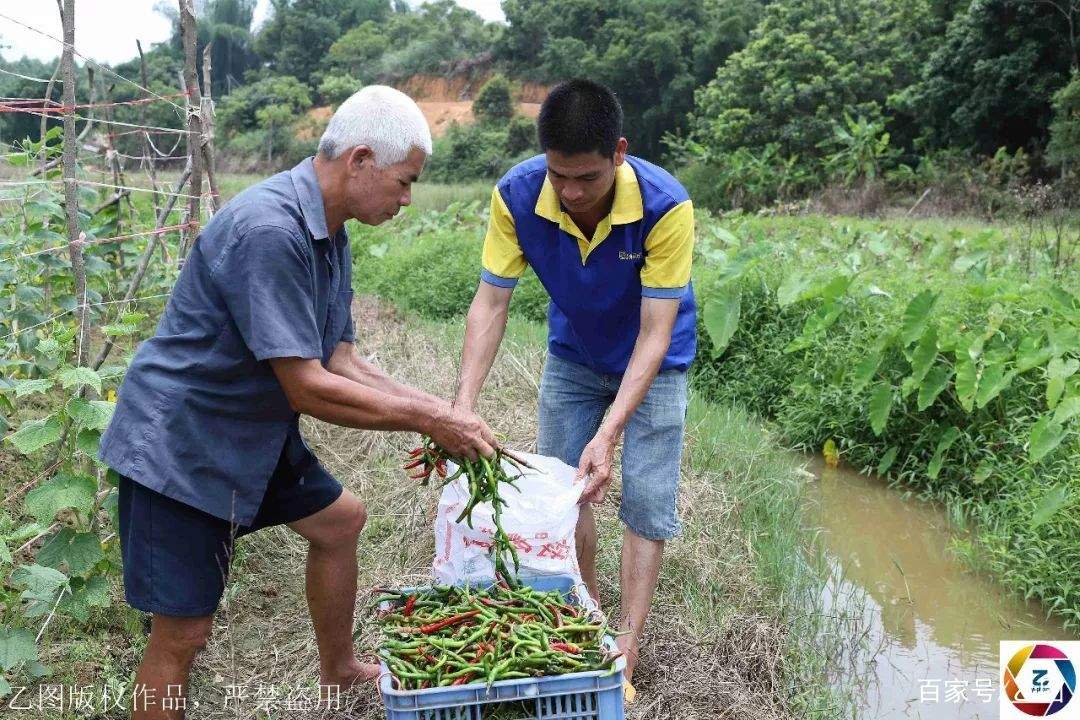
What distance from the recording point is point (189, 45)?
429cm

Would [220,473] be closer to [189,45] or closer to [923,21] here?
[189,45]

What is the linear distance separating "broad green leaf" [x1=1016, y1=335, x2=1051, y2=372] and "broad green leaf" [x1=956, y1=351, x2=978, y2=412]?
22cm

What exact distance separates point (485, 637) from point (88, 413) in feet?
4.68

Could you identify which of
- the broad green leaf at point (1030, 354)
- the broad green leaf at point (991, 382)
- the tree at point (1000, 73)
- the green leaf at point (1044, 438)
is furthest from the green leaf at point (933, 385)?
the tree at point (1000, 73)

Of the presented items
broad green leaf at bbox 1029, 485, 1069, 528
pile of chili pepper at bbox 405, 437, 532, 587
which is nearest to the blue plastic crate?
pile of chili pepper at bbox 405, 437, 532, 587

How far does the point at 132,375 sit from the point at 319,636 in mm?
1020

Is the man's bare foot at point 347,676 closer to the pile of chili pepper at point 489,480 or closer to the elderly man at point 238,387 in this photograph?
the elderly man at point 238,387

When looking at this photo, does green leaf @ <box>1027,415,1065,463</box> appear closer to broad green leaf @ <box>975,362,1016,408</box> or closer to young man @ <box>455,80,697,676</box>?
broad green leaf @ <box>975,362,1016,408</box>

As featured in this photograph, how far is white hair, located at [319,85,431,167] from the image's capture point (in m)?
2.47

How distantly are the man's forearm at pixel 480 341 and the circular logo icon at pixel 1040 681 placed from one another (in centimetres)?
223

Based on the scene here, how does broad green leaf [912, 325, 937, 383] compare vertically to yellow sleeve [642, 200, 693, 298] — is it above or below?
below

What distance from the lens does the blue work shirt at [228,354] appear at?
2340 millimetres

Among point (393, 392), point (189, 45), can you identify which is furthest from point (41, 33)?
point (393, 392)

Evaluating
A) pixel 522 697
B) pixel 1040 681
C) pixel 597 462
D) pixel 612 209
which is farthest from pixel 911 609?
pixel 522 697
